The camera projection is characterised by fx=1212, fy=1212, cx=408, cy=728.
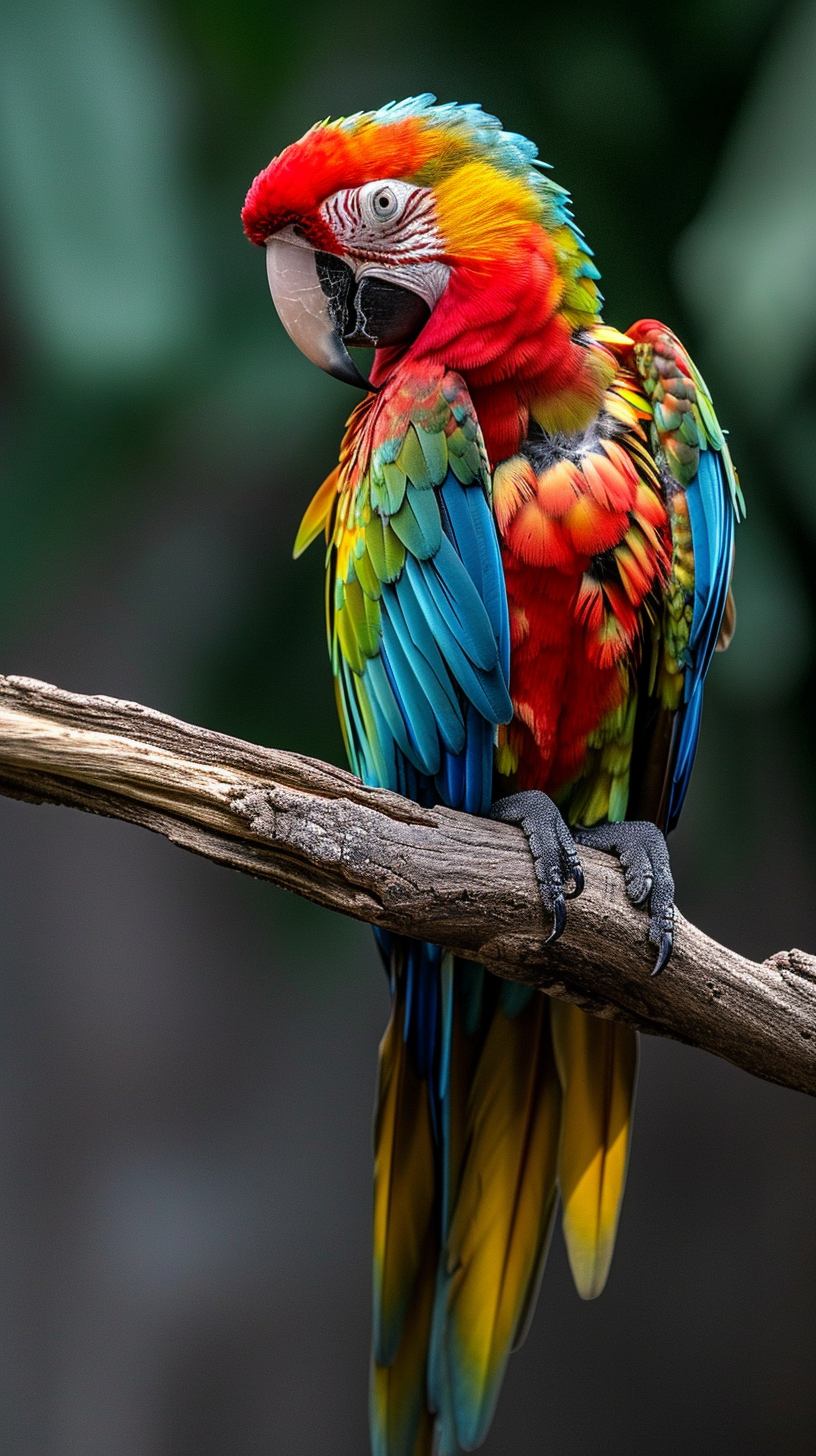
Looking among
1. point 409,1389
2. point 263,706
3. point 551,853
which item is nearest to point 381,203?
point 551,853

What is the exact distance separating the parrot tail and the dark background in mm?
801

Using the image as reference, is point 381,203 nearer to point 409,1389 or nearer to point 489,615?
point 489,615

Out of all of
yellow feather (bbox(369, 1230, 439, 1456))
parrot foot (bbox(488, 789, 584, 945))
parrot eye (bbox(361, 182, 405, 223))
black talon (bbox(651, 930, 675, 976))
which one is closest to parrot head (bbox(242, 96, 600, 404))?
parrot eye (bbox(361, 182, 405, 223))

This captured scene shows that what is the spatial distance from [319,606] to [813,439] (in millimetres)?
802

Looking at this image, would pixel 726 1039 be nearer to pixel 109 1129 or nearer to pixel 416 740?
pixel 416 740

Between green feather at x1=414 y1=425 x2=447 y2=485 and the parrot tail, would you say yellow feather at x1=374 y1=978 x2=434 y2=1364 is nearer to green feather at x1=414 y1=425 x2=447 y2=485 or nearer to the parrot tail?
the parrot tail

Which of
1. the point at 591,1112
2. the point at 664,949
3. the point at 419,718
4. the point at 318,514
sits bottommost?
the point at 591,1112

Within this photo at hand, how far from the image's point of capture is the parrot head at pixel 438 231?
1.08 meters

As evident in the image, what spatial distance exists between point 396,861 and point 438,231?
58 centimetres

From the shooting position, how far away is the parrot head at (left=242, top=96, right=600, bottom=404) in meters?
1.08

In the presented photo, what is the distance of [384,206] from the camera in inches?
42.8

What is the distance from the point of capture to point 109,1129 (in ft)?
7.30

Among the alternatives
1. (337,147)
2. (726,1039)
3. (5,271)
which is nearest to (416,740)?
(726,1039)

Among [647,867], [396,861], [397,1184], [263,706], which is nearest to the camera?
[396,861]
